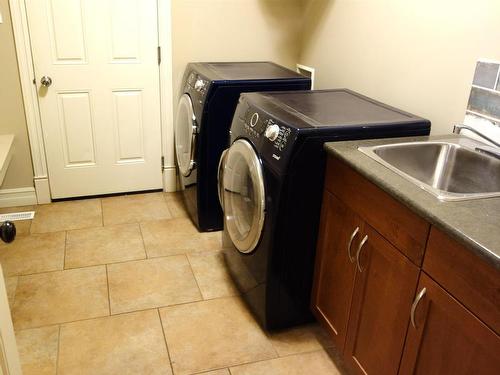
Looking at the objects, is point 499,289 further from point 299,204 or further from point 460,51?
point 460,51

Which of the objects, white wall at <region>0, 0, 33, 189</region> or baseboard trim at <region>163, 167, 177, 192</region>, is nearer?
white wall at <region>0, 0, 33, 189</region>

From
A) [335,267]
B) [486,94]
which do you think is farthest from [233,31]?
[335,267]

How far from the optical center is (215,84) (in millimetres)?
2500

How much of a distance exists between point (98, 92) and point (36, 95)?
38 cm

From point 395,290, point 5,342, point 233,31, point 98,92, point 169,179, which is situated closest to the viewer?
point 5,342

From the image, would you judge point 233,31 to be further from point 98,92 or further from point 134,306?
point 134,306

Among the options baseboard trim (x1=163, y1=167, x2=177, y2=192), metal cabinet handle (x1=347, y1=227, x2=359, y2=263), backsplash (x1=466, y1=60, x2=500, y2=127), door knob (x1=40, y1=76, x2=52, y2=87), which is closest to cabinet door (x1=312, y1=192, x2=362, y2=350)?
metal cabinet handle (x1=347, y1=227, x2=359, y2=263)

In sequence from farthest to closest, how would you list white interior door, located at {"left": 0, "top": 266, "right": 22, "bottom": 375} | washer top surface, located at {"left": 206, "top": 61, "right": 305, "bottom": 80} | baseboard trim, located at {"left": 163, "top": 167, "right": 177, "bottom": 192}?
baseboard trim, located at {"left": 163, "top": 167, "right": 177, "bottom": 192}, washer top surface, located at {"left": 206, "top": 61, "right": 305, "bottom": 80}, white interior door, located at {"left": 0, "top": 266, "right": 22, "bottom": 375}

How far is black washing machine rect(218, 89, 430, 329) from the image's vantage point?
1.76 meters

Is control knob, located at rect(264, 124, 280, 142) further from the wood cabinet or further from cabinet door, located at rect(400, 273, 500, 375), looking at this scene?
cabinet door, located at rect(400, 273, 500, 375)

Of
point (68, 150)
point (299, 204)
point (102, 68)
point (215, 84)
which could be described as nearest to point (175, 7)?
point (102, 68)

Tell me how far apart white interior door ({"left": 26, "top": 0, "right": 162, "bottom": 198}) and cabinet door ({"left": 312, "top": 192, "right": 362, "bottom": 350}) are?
71.9 inches

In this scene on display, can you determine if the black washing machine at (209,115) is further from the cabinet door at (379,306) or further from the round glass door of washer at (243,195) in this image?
the cabinet door at (379,306)

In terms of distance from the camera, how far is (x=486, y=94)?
1750mm
